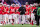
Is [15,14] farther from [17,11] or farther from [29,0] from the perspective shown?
[29,0]

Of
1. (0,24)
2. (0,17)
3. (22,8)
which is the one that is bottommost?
(0,24)

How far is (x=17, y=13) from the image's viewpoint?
5.95 meters

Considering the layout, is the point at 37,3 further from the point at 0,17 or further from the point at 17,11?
the point at 0,17

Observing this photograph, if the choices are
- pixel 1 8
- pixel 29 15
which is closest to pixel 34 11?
pixel 29 15

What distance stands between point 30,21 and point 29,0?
127 cm

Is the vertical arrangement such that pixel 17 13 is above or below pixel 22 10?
below

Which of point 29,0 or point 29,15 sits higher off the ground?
point 29,0

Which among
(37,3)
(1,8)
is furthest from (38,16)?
(1,8)

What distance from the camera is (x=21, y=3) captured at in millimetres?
5941

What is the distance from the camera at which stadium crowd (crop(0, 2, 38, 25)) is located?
5.92 meters

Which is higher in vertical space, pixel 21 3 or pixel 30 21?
pixel 21 3

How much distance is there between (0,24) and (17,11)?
4.30 ft

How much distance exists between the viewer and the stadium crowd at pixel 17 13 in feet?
19.4

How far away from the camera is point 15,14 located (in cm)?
595
